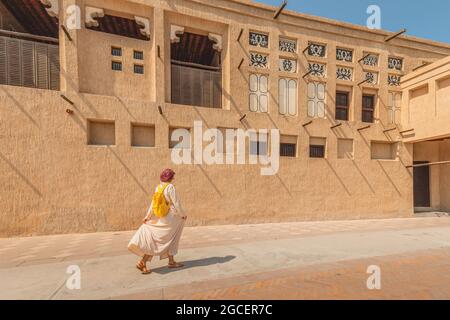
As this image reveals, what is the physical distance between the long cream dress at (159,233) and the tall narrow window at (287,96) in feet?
25.4

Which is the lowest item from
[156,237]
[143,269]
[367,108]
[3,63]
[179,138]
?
[143,269]

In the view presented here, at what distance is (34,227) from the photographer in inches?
286

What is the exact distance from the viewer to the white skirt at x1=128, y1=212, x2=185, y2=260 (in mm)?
3953

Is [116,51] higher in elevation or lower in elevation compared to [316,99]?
higher

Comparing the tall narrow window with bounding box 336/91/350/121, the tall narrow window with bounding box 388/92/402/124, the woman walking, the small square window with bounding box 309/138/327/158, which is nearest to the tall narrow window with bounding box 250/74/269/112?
the small square window with bounding box 309/138/327/158

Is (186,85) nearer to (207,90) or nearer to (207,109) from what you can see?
(207,90)

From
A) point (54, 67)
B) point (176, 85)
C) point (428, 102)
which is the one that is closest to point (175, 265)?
point (176, 85)

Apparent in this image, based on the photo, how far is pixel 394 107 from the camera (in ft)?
38.8

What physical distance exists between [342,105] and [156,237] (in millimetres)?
11011

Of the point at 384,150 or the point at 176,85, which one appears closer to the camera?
the point at 176,85

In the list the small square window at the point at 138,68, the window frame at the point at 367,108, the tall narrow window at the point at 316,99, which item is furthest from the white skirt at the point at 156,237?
the window frame at the point at 367,108

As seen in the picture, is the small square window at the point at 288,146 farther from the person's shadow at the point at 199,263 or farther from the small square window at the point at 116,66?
the small square window at the point at 116,66

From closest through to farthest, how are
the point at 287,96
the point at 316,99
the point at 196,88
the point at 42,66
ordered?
1. the point at 42,66
2. the point at 196,88
3. the point at 287,96
4. the point at 316,99

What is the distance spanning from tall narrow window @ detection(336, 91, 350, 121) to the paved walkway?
20.2 feet
